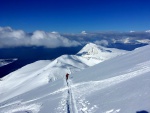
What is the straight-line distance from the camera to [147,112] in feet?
50.0

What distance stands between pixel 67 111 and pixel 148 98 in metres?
7.92

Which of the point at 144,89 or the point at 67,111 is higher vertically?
the point at 144,89

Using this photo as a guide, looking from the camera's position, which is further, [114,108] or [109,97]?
[109,97]

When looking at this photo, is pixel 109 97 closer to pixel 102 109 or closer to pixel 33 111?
pixel 102 109

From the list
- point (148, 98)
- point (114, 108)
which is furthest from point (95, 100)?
point (148, 98)

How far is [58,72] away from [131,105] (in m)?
139

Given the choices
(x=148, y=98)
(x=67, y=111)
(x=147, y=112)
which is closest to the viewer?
(x=147, y=112)

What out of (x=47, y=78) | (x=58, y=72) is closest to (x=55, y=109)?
(x=47, y=78)

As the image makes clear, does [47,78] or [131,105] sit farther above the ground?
[131,105]

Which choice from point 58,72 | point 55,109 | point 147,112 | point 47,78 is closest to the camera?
point 147,112

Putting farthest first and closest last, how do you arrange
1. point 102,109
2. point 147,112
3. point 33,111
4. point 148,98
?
1. point 33,111
2. point 102,109
3. point 148,98
4. point 147,112

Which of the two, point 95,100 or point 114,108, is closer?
point 114,108

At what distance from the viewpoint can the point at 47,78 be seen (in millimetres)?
126875

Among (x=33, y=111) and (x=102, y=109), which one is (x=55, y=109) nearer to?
(x=33, y=111)
